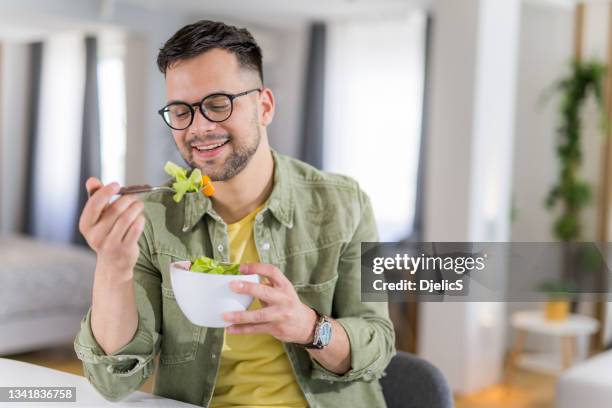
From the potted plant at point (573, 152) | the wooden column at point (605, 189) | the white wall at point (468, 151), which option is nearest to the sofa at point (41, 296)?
the white wall at point (468, 151)

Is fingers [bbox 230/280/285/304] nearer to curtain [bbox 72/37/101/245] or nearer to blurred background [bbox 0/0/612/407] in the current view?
blurred background [bbox 0/0/612/407]

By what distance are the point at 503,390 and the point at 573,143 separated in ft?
4.74

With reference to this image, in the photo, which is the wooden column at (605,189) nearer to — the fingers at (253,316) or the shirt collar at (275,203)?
the shirt collar at (275,203)

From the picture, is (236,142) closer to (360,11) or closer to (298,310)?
(298,310)

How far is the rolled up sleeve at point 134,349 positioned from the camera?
116 centimetres

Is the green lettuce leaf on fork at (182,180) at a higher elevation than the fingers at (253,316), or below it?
higher

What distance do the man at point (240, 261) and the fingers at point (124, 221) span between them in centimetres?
9

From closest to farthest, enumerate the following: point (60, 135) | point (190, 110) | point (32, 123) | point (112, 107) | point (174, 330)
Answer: point (190, 110) → point (174, 330) → point (112, 107) → point (60, 135) → point (32, 123)

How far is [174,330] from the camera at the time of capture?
127 centimetres

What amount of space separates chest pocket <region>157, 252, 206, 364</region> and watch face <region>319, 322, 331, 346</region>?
232 mm

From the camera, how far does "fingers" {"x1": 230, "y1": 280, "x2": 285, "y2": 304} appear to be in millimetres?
941

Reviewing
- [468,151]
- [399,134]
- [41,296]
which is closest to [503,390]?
[468,151]

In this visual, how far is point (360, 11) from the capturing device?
5.03 meters

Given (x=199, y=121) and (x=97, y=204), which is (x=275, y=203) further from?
(x=97, y=204)
